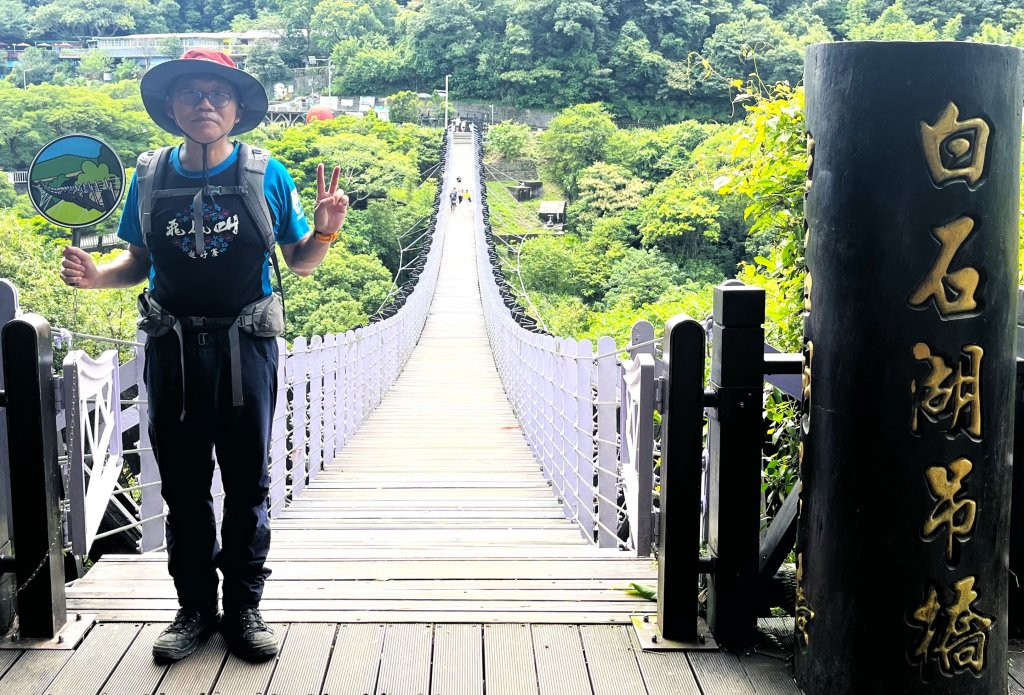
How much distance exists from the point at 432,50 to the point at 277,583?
63.9 m

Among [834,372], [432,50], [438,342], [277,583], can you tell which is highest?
[432,50]

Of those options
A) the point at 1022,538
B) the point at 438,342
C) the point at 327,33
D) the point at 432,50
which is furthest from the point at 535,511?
the point at 327,33

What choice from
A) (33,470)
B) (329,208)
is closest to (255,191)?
(329,208)

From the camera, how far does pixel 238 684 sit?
1778 mm

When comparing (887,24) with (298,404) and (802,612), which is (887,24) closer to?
(298,404)

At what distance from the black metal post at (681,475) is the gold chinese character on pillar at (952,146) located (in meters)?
0.48

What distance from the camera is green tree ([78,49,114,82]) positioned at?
5853 cm

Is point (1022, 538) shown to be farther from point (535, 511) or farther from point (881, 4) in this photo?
point (881, 4)

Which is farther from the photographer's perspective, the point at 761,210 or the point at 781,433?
the point at 761,210

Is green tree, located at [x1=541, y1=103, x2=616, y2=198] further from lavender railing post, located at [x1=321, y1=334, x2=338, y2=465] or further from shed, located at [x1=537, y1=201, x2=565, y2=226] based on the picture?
lavender railing post, located at [x1=321, y1=334, x2=338, y2=465]

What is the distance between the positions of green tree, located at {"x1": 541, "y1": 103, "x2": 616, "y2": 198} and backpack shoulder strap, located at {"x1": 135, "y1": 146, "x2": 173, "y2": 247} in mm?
39473

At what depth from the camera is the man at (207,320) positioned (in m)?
1.86

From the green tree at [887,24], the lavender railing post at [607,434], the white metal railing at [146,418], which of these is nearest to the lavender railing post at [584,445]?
the lavender railing post at [607,434]

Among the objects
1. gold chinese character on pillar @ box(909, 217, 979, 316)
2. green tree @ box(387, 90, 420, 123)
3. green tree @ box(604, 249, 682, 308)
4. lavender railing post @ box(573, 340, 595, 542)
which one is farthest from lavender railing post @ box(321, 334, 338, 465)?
green tree @ box(387, 90, 420, 123)
